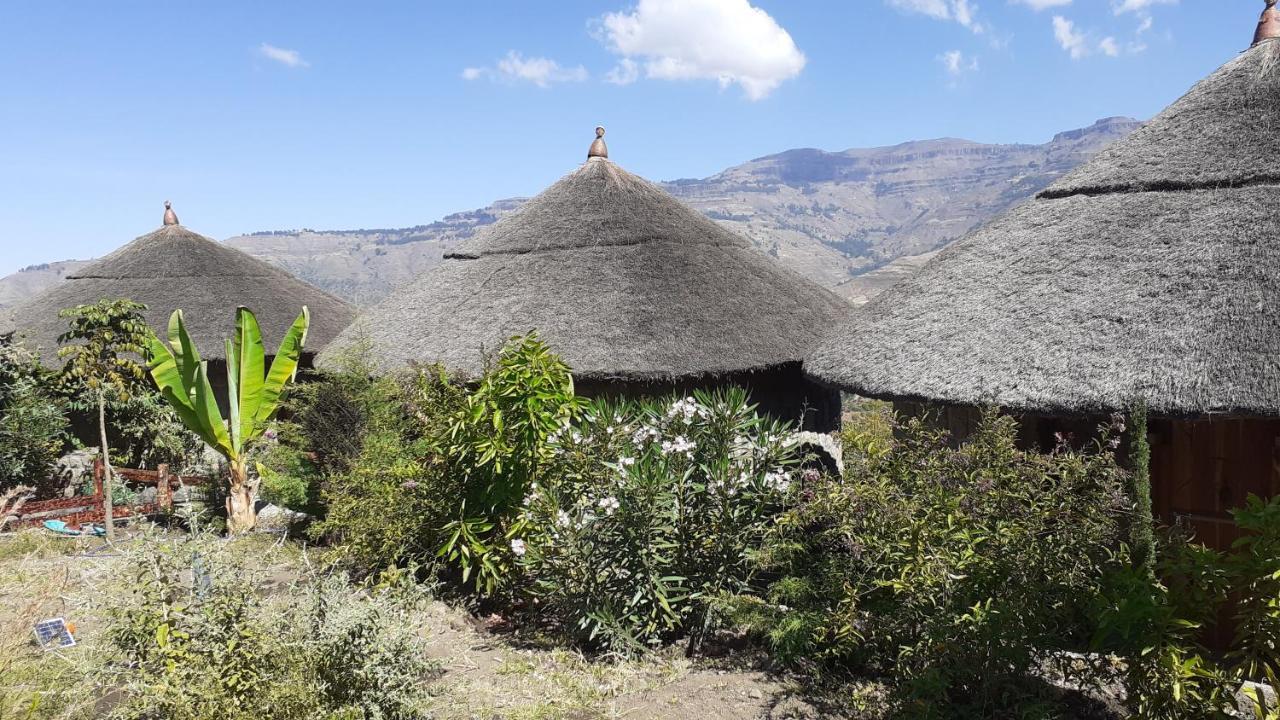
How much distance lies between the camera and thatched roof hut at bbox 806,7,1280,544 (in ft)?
17.7

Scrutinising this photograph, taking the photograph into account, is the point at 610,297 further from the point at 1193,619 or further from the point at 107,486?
the point at 1193,619

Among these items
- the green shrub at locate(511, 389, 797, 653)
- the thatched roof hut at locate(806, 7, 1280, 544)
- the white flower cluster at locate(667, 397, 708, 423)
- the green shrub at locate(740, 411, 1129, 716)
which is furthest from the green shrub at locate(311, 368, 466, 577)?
the thatched roof hut at locate(806, 7, 1280, 544)

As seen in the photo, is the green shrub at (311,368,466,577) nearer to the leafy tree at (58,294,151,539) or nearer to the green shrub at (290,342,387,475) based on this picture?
the green shrub at (290,342,387,475)

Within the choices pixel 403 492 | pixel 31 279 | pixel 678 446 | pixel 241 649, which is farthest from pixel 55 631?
pixel 31 279

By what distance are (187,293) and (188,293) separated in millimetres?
19

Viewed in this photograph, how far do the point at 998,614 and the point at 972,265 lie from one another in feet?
16.6

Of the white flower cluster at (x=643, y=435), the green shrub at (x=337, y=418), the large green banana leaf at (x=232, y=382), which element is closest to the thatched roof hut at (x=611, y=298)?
the green shrub at (x=337, y=418)

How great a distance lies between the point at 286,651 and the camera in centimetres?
352

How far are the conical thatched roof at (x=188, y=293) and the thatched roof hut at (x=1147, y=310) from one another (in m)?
11.0

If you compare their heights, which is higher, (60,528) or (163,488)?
(163,488)

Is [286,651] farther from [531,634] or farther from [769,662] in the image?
[769,662]

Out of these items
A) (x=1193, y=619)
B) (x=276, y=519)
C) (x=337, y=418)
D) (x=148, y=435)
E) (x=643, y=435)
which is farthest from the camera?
(x=148, y=435)

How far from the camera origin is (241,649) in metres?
3.38

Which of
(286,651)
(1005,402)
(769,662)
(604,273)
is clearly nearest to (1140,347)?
(1005,402)
